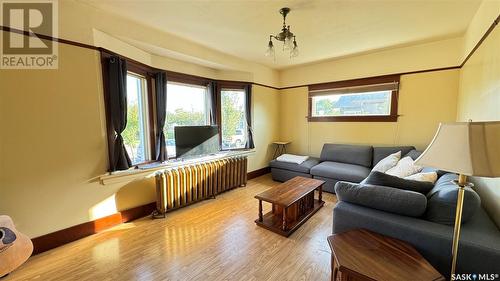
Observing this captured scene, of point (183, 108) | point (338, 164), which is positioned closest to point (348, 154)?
point (338, 164)

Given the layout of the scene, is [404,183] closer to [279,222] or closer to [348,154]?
[279,222]

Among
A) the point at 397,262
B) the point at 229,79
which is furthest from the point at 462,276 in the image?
the point at 229,79

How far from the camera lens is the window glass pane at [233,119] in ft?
14.1

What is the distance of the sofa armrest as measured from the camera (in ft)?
4.96

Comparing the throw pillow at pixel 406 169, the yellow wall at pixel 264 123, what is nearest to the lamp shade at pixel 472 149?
the throw pillow at pixel 406 169

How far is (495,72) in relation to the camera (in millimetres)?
1632

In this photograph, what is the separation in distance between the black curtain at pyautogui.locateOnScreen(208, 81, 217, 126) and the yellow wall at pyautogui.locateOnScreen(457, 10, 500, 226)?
3596mm

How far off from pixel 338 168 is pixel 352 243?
2473 mm

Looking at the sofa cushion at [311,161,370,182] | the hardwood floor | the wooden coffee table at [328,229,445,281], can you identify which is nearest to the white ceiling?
the sofa cushion at [311,161,370,182]

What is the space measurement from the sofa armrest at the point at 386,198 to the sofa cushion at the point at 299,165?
7.42ft

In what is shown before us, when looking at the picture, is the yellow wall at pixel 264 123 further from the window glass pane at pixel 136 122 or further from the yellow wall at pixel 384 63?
the window glass pane at pixel 136 122

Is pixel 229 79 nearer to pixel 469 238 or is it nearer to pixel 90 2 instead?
pixel 90 2

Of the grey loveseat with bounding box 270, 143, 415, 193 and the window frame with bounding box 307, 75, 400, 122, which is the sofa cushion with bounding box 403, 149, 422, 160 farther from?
the window frame with bounding box 307, 75, 400, 122

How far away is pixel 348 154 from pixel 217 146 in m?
2.61
